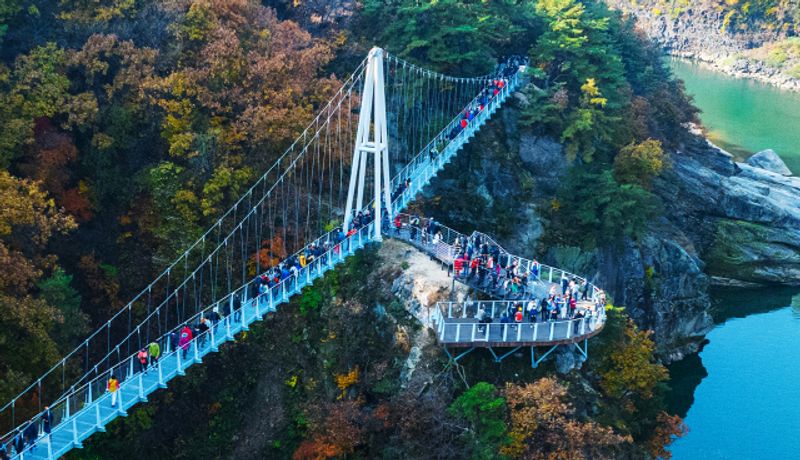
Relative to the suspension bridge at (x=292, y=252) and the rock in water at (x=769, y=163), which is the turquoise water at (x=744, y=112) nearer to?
the rock in water at (x=769, y=163)

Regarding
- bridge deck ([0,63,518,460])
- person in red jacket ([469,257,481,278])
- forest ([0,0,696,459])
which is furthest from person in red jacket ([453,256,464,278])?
bridge deck ([0,63,518,460])

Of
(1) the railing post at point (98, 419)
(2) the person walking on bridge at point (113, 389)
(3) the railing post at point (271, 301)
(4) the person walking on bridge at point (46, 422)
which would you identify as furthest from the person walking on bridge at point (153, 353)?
(3) the railing post at point (271, 301)

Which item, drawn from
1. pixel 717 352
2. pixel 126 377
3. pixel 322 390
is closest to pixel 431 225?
pixel 322 390

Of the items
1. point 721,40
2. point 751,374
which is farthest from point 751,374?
point 721,40

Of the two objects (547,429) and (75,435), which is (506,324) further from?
(75,435)

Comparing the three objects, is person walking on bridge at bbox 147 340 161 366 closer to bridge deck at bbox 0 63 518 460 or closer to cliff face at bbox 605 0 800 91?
bridge deck at bbox 0 63 518 460

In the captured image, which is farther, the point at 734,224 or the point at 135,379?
the point at 734,224
